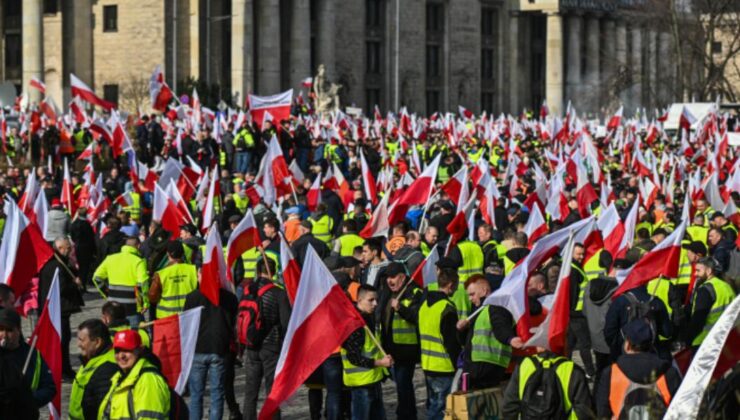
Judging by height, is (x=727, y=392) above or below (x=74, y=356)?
above

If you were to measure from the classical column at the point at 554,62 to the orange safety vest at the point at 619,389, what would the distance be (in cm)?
9063

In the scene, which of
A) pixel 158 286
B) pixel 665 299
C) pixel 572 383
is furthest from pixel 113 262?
pixel 572 383

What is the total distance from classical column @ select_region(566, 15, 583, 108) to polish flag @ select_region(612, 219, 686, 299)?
88346mm

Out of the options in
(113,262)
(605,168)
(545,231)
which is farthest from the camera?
(605,168)

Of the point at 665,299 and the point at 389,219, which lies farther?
the point at 389,219

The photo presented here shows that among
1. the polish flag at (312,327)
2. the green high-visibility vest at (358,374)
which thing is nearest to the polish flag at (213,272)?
the green high-visibility vest at (358,374)

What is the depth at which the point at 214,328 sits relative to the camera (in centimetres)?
1495

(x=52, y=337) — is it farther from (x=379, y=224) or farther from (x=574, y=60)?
(x=574, y=60)

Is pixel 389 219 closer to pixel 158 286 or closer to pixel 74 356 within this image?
pixel 74 356

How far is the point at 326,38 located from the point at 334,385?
65.8 m

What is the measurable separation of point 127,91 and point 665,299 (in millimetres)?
55820

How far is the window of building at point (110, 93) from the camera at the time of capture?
7250 cm

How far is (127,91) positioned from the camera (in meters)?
70.1

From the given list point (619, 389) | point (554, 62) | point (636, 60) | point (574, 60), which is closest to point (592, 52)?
point (574, 60)
